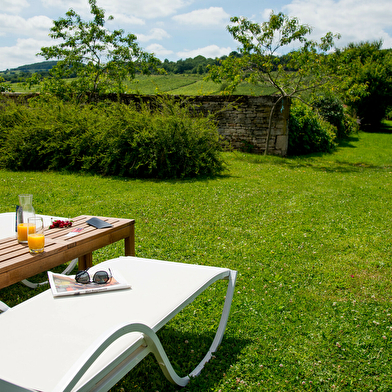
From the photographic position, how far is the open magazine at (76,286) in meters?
2.19

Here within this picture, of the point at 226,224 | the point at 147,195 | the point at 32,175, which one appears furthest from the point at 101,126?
the point at 226,224

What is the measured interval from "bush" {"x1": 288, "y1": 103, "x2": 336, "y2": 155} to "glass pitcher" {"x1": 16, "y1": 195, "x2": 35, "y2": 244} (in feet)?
39.9

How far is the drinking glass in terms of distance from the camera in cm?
246

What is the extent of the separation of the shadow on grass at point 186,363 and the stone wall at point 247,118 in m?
11.0

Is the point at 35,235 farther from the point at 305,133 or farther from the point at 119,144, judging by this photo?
the point at 305,133

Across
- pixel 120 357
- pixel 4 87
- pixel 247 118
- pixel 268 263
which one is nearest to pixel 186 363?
pixel 120 357

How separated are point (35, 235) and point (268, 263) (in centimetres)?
250

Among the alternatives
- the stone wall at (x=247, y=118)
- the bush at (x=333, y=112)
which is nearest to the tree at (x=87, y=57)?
the stone wall at (x=247, y=118)

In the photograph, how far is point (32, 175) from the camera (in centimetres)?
954

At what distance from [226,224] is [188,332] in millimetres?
2703

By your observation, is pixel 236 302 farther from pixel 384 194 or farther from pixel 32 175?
pixel 32 175

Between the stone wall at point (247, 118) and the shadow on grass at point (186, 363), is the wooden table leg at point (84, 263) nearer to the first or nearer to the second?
the shadow on grass at point (186, 363)

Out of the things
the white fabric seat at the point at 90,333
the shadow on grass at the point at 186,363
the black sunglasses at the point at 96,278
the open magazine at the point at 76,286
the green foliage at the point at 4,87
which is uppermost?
the green foliage at the point at 4,87

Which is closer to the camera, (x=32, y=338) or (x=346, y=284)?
(x=32, y=338)
